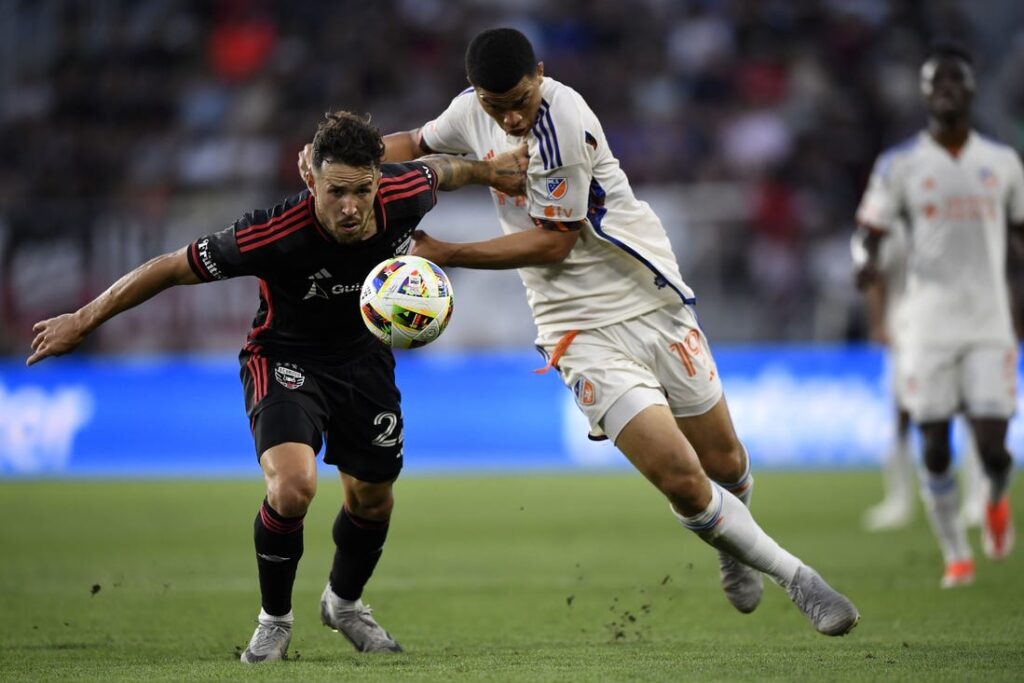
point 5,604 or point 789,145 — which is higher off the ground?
point 789,145

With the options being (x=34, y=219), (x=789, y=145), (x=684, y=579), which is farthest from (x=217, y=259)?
(x=789, y=145)

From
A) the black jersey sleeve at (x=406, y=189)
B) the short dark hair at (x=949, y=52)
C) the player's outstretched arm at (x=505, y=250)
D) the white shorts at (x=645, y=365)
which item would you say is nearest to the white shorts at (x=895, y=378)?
the short dark hair at (x=949, y=52)

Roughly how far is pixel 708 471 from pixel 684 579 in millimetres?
2443

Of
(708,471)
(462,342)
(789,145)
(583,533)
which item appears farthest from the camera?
(789,145)

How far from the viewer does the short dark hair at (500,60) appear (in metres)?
5.97

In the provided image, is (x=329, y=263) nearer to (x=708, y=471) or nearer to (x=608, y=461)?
(x=708, y=471)

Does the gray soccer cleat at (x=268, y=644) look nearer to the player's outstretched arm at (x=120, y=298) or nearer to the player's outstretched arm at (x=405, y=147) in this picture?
the player's outstretched arm at (x=120, y=298)

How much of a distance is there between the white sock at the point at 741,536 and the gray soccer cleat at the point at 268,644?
5.59 ft

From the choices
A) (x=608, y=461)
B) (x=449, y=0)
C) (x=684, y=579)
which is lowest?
(x=608, y=461)

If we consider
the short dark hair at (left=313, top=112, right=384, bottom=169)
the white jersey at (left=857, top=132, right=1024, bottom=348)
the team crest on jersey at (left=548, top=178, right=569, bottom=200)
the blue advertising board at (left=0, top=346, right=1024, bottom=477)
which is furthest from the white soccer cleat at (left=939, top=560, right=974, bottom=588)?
the blue advertising board at (left=0, top=346, right=1024, bottom=477)

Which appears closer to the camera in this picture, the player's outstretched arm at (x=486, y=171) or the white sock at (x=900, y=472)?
the player's outstretched arm at (x=486, y=171)

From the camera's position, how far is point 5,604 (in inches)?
323

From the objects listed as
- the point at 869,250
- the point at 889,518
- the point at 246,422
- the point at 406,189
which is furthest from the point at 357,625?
the point at 246,422

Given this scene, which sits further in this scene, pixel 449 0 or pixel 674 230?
pixel 449 0
